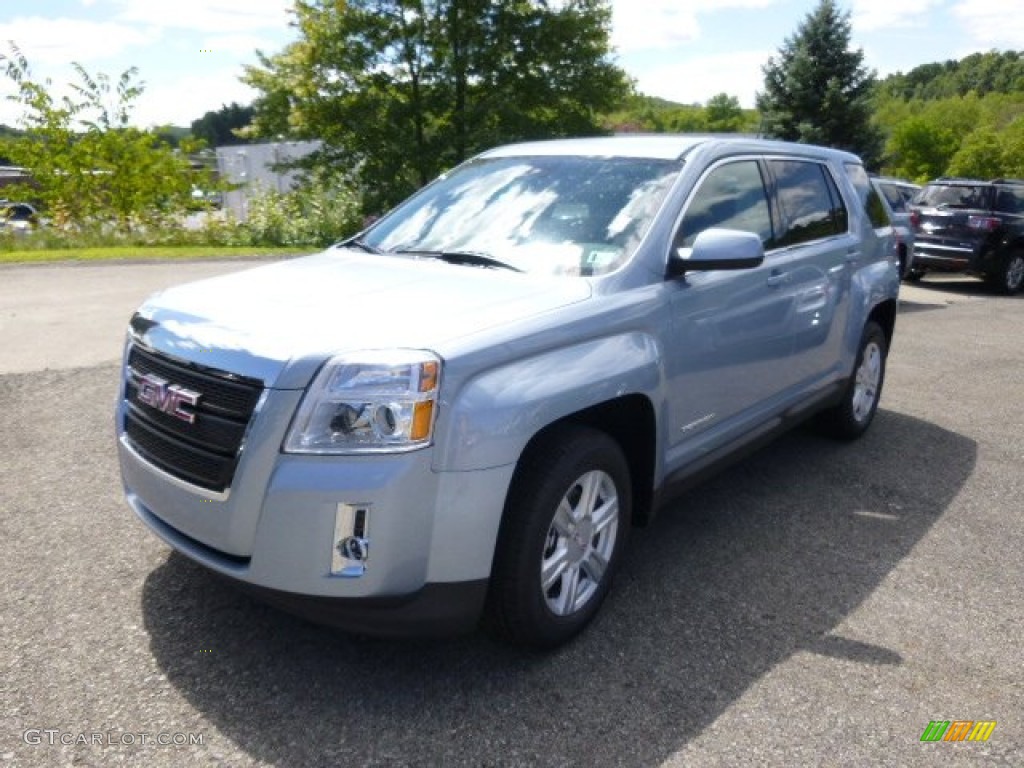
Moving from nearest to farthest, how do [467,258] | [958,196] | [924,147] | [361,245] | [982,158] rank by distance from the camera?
[467,258]
[361,245]
[958,196]
[982,158]
[924,147]

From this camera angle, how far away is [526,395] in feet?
8.83

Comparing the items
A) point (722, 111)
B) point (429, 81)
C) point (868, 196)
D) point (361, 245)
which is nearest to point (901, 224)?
point (868, 196)

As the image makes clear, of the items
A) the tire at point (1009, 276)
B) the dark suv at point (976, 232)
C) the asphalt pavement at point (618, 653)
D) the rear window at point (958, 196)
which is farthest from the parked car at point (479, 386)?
the rear window at point (958, 196)

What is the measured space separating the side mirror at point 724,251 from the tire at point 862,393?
7.55 feet

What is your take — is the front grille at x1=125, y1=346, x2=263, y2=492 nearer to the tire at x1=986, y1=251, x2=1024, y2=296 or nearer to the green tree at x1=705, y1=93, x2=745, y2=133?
the tire at x1=986, y1=251, x2=1024, y2=296

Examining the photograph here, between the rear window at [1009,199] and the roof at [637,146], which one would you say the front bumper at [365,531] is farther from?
the rear window at [1009,199]

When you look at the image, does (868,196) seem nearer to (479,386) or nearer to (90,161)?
(479,386)

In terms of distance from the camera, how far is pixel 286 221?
19.7 metres

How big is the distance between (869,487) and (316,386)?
140 inches

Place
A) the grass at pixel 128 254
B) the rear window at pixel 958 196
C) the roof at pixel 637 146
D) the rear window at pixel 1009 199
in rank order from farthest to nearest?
the rear window at pixel 958 196
the rear window at pixel 1009 199
the grass at pixel 128 254
the roof at pixel 637 146

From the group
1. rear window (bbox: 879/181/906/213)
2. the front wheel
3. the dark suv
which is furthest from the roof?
the front wheel

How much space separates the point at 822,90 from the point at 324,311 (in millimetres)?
24974

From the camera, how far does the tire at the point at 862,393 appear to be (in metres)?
5.42

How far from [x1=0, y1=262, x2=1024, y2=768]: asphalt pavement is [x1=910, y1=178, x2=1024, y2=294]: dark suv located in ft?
34.7
